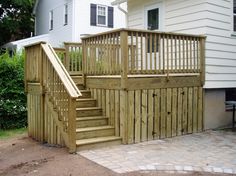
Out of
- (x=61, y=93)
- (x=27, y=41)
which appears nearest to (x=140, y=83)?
(x=61, y=93)

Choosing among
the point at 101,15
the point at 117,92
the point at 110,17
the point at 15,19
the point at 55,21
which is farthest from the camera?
the point at 15,19

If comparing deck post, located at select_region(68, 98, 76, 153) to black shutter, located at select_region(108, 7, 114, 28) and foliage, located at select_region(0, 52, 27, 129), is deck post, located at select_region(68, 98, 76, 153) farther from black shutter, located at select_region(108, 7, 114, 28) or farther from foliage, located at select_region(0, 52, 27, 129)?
black shutter, located at select_region(108, 7, 114, 28)

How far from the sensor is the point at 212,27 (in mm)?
8359

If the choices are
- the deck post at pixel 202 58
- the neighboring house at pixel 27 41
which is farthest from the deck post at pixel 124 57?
the neighboring house at pixel 27 41

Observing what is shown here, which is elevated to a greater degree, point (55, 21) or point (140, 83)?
point (55, 21)

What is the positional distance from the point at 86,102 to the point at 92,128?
92 centimetres

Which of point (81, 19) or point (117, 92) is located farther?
point (81, 19)

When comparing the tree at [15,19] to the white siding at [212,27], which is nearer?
the white siding at [212,27]

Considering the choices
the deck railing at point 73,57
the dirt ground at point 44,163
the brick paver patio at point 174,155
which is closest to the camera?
the dirt ground at point 44,163

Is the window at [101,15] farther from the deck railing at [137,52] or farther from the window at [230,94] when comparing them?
the deck railing at [137,52]

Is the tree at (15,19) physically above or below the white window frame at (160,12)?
above

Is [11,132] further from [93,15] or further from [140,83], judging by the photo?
[93,15]

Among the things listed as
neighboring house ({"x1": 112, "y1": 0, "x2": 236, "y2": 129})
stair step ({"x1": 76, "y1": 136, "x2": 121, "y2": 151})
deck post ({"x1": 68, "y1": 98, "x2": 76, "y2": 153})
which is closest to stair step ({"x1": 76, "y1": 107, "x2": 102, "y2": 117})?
stair step ({"x1": 76, "y1": 136, "x2": 121, "y2": 151})

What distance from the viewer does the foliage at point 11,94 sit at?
953cm
